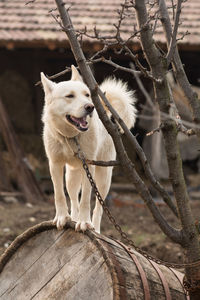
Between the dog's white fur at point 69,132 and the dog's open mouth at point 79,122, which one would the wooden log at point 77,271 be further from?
the dog's open mouth at point 79,122

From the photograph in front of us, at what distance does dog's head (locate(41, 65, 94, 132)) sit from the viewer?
4508 millimetres

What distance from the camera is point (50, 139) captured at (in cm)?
486

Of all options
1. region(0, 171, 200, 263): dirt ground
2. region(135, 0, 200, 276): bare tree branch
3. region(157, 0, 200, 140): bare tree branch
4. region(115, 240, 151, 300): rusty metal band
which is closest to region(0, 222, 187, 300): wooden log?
region(115, 240, 151, 300): rusty metal band

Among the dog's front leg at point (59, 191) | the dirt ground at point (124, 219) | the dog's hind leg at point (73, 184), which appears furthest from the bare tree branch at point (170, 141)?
the dirt ground at point (124, 219)

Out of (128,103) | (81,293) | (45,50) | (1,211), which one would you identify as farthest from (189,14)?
(81,293)

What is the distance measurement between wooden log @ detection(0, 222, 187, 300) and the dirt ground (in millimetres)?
2312

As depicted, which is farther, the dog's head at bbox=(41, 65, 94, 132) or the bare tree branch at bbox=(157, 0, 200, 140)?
the bare tree branch at bbox=(157, 0, 200, 140)

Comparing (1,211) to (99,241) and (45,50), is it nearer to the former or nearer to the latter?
(45,50)

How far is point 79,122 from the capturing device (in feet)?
15.0

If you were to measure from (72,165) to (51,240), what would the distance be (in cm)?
61

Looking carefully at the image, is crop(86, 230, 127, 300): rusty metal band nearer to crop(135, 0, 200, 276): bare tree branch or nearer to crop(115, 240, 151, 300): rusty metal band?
crop(115, 240, 151, 300): rusty metal band

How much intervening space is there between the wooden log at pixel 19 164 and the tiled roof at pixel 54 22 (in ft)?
4.58

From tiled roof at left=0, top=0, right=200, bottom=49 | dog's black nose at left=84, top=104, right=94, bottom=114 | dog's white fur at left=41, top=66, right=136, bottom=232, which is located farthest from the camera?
tiled roof at left=0, top=0, right=200, bottom=49

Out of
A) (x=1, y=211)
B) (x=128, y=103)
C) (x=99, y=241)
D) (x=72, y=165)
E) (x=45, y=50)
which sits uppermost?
(x=45, y=50)
